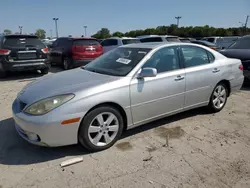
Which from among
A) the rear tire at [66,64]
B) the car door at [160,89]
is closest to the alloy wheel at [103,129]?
the car door at [160,89]

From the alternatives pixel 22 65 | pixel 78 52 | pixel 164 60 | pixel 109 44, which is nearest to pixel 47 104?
pixel 164 60

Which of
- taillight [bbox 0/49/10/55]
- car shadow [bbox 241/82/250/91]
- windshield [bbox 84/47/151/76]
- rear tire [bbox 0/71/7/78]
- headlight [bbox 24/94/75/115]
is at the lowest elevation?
car shadow [bbox 241/82/250/91]

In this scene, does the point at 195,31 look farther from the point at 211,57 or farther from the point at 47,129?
the point at 47,129

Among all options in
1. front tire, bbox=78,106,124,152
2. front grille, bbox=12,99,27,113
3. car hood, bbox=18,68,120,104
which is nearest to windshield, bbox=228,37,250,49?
car hood, bbox=18,68,120,104

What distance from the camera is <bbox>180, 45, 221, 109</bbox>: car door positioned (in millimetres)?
3818

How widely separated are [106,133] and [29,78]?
5.93 metres

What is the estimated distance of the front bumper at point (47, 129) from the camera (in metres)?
2.61

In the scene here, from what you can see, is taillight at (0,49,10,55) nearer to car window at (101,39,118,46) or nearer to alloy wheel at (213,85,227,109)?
car window at (101,39,118,46)

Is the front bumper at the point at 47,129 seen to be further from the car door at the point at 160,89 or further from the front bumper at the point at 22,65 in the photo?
the front bumper at the point at 22,65

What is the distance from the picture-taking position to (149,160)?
2797mm

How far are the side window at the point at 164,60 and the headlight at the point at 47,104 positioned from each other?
1.31m

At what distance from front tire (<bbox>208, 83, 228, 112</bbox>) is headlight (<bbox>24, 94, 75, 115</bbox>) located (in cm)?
290

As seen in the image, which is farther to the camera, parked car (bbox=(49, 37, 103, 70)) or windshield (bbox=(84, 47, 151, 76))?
parked car (bbox=(49, 37, 103, 70))

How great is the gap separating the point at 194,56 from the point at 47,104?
2.76 metres
